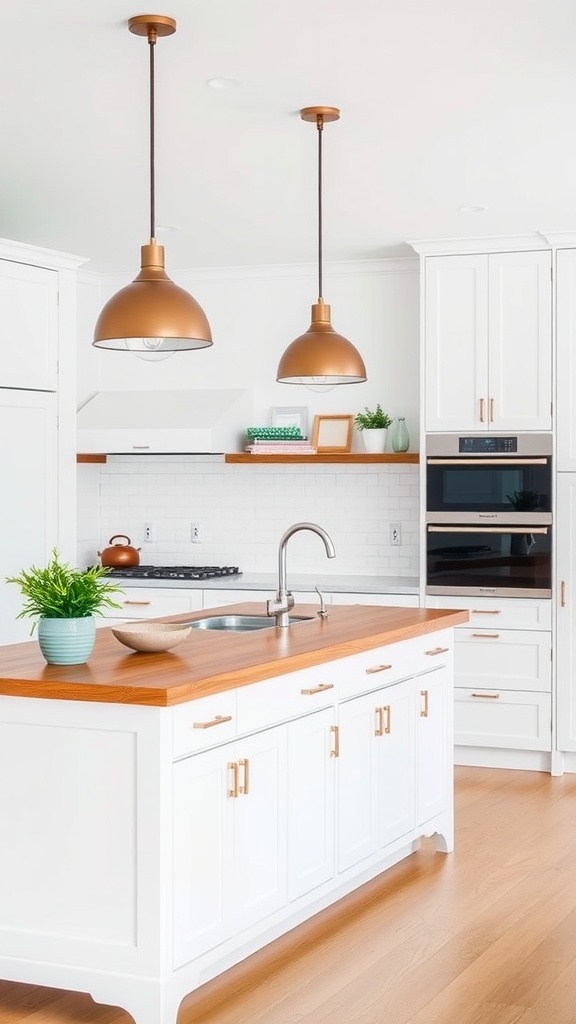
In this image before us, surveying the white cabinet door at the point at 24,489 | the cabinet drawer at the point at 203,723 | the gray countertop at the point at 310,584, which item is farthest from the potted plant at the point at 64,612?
the gray countertop at the point at 310,584

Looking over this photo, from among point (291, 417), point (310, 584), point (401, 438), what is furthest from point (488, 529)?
point (291, 417)

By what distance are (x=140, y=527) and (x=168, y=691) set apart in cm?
480

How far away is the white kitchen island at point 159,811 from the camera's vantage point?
3260 mm

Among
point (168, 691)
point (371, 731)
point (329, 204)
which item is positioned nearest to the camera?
point (168, 691)

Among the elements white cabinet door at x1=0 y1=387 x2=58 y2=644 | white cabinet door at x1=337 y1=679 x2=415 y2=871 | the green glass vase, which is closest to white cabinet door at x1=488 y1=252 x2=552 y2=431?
the green glass vase

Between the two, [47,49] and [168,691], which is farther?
[47,49]

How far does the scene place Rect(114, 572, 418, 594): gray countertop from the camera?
6719mm

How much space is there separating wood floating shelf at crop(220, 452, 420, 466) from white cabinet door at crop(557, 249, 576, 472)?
0.84 metres

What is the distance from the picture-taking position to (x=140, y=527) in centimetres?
793

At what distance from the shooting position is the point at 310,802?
405 centimetres

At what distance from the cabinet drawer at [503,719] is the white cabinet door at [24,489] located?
7.54 feet

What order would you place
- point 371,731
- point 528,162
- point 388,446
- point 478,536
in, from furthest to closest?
point 388,446 → point 478,536 → point 528,162 → point 371,731

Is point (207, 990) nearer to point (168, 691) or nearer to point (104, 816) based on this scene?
point (104, 816)

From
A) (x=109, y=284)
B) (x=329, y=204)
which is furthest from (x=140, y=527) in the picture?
(x=329, y=204)
